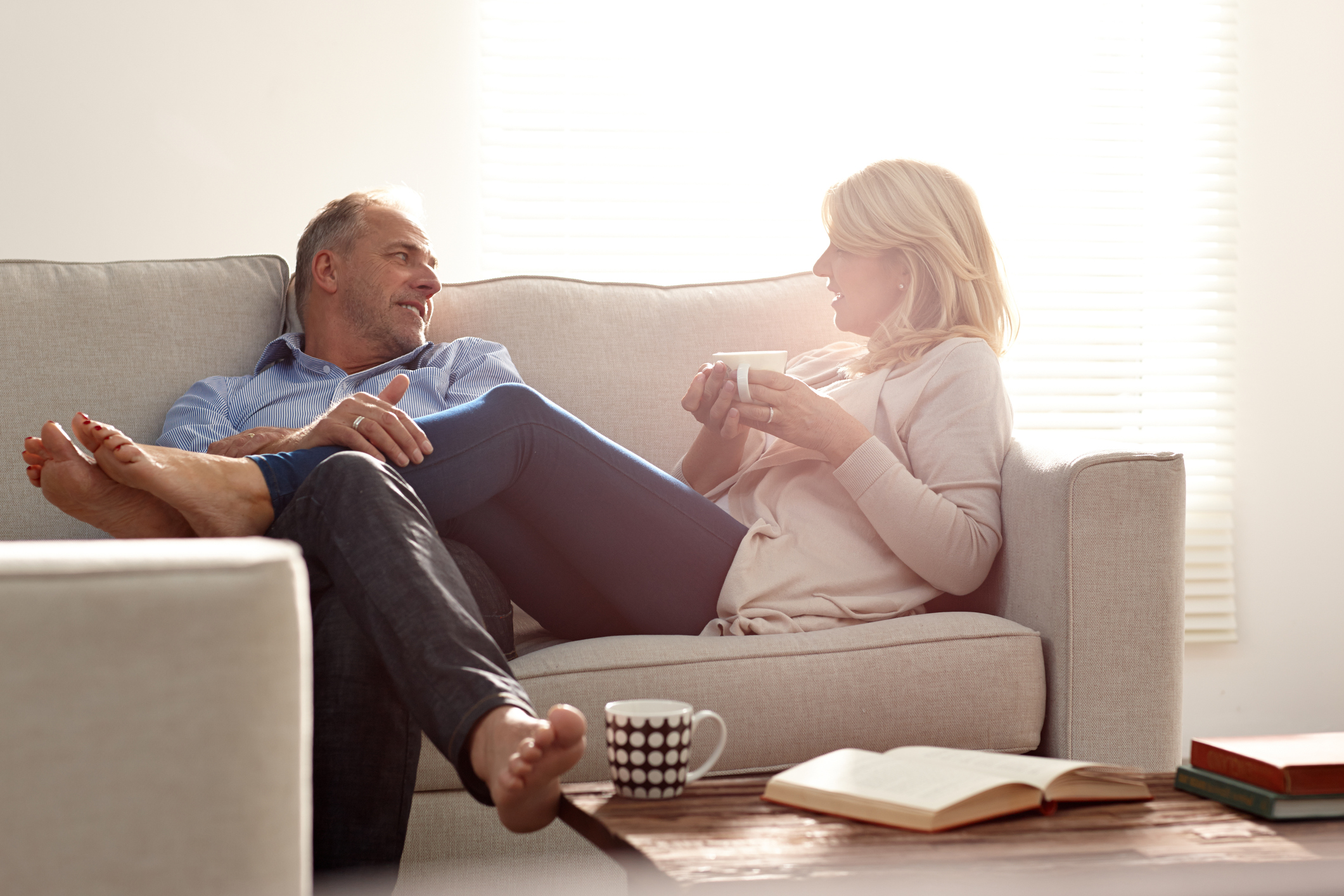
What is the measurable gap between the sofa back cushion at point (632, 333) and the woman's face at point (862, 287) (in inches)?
8.0

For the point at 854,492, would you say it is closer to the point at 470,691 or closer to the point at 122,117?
the point at 470,691

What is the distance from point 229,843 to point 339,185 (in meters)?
2.10

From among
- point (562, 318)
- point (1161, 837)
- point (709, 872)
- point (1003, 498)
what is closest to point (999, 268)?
point (1003, 498)

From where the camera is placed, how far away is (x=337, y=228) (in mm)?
2014

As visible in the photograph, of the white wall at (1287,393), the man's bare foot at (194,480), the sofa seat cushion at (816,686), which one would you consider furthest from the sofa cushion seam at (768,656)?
the white wall at (1287,393)

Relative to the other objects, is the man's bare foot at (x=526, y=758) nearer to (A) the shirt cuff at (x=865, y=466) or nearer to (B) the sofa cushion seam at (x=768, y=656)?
(B) the sofa cushion seam at (x=768, y=656)

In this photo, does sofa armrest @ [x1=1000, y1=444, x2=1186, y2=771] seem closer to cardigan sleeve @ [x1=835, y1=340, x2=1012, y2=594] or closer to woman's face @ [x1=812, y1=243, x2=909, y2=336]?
cardigan sleeve @ [x1=835, y1=340, x2=1012, y2=594]

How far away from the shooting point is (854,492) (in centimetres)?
145

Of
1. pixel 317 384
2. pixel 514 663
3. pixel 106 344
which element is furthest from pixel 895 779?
pixel 106 344

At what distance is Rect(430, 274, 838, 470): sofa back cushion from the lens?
6.20 feet

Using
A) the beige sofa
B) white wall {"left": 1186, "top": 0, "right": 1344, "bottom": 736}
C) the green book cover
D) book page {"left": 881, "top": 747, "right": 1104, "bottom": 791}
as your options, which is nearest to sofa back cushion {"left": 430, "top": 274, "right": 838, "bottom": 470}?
the beige sofa

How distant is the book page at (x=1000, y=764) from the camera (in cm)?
77

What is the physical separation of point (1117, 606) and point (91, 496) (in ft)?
4.27

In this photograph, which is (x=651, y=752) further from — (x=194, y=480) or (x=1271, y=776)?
(x=194, y=480)
